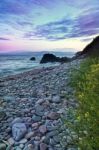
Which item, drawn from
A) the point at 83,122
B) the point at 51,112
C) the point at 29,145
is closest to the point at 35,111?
the point at 51,112

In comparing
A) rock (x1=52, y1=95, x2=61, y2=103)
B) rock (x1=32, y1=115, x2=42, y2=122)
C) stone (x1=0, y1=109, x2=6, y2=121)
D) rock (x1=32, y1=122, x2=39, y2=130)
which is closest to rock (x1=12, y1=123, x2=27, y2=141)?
rock (x1=32, y1=122, x2=39, y2=130)

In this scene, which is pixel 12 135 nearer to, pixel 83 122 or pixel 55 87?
pixel 83 122

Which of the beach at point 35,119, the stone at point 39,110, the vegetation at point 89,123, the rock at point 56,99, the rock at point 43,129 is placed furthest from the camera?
the rock at point 56,99

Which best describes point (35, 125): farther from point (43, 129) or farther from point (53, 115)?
point (53, 115)

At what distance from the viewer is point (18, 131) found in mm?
6383

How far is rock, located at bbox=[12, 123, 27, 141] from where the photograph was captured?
623cm

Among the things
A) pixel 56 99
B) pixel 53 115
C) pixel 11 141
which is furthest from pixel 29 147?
pixel 56 99

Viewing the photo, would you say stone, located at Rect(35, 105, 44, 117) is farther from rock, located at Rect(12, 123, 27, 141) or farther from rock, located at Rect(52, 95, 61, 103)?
rock, located at Rect(12, 123, 27, 141)

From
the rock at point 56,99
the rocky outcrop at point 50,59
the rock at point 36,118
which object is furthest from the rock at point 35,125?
the rocky outcrop at point 50,59

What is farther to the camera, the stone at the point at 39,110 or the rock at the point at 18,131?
the stone at the point at 39,110

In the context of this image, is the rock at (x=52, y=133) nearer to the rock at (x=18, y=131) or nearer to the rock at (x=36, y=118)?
the rock at (x=18, y=131)

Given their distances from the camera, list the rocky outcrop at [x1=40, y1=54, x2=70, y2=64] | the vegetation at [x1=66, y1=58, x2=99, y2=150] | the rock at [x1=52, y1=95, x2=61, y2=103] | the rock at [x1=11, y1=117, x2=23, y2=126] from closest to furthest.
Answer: the vegetation at [x1=66, y1=58, x2=99, y2=150] < the rock at [x1=11, y1=117, x2=23, y2=126] < the rock at [x1=52, y1=95, x2=61, y2=103] < the rocky outcrop at [x1=40, y1=54, x2=70, y2=64]

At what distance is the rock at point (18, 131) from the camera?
6.23 metres

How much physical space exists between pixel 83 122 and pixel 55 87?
5.74m
